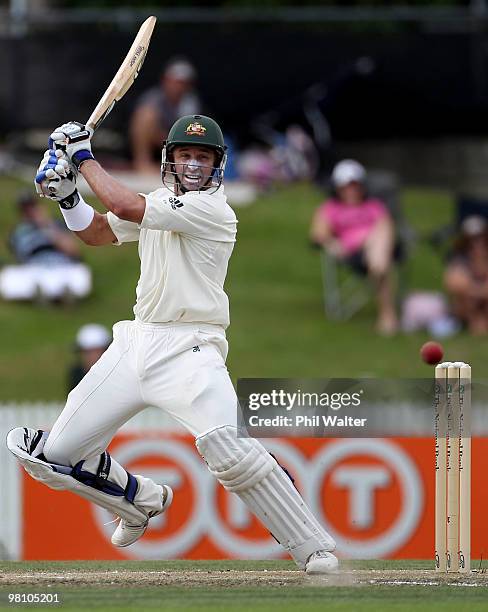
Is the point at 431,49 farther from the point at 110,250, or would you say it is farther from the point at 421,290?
the point at 110,250

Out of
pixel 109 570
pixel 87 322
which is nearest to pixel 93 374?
pixel 109 570

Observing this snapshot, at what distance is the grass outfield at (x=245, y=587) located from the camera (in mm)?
4984

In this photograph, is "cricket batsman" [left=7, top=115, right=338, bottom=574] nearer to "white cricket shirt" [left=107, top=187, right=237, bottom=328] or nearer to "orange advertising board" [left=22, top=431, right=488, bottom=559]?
"white cricket shirt" [left=107, top=187, right=237, bottom=328]

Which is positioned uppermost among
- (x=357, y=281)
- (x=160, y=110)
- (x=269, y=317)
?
(x=160, y=110)

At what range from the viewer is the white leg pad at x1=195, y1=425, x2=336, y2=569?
5492 millimetres

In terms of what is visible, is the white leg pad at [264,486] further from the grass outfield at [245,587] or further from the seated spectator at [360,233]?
the seated spectator at [360,233]

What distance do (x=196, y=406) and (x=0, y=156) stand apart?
9.27 m

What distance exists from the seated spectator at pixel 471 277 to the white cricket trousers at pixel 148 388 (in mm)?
6306

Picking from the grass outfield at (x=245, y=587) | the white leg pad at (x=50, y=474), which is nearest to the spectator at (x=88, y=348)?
the grass outfield at (x=245, y=587)

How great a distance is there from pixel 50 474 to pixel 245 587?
904 millimetres

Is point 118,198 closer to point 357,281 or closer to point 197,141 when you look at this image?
point 197,141

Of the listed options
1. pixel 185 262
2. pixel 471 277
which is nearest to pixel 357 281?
pixel 471 277

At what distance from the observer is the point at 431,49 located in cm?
1416

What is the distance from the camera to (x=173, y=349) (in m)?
5.63
